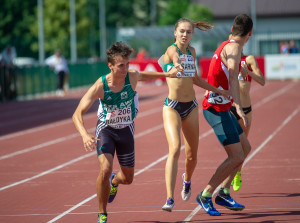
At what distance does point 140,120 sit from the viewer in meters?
20.8

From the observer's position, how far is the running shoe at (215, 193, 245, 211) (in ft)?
26.9

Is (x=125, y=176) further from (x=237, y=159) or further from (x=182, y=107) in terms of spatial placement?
(x=237, y=159)

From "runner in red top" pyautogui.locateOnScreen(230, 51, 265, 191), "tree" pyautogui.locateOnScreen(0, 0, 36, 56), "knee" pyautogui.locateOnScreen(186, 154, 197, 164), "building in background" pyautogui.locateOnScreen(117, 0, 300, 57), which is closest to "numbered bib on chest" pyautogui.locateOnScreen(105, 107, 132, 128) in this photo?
"knee" pyautogui.locateOnScreen(186, 154, 197, 164)

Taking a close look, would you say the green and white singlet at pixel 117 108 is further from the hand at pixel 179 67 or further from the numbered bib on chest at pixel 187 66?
the numbered bib on chest at pixel 187 66

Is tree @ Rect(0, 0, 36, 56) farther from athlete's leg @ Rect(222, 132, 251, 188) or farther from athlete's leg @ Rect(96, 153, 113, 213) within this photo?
athlete's leg @ Rect(96, 153, 113, 213)

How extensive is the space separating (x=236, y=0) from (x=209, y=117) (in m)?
76.5

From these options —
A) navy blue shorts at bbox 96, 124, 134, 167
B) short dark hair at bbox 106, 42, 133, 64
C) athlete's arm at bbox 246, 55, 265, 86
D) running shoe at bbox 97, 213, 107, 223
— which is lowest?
running shoe at bbox 97, 213, 107, 223

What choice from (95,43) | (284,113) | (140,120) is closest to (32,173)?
(140,120)

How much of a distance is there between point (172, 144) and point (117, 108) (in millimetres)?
877

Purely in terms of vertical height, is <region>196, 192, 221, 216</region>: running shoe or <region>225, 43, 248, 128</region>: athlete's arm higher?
<region>225, 43, 248, 128</region>: athlete's arm

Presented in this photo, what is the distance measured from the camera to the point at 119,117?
768 cm

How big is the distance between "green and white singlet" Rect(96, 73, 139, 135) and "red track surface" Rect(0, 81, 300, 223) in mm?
1103

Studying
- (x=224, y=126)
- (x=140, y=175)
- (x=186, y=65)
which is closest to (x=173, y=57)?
(x=186, y=65)

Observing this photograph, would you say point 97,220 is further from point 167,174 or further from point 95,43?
point 95,43
